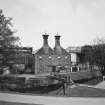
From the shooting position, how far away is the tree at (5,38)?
30.0 meters

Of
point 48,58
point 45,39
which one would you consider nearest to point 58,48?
point 45,39

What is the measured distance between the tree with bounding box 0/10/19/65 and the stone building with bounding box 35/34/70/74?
91.9 feet

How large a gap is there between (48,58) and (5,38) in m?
31.0

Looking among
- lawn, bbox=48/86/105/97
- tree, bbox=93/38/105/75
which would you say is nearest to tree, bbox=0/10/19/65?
lawn, bbox=48/86/105/97

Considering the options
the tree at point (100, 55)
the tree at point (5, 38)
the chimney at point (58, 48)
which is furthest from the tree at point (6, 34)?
the chimney at point (58, 48)

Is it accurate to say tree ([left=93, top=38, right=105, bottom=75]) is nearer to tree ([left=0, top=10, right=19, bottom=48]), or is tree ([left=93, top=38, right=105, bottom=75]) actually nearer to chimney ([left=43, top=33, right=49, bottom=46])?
chimney ([left=43, top=33, right=49, bottom=46])

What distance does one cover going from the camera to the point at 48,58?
6009 cm

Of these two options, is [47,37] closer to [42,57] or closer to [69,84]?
[42,57]

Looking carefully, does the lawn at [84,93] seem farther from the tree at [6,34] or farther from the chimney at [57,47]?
the chimney at [57,47]

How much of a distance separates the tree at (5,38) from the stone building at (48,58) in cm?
2800

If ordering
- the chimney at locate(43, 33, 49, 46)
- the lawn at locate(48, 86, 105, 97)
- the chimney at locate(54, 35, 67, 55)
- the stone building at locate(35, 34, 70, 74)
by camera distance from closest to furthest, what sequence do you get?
1. the lawn at locate(48, 86, 105, 97)
2. the stone building at locate(35, 34, 70, 74)
3. the chimney at locate(54, 35, 67, 55)
4. the chimney at locate(43, 33, 49, 46)

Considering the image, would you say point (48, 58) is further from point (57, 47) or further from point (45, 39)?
point (45, 39)

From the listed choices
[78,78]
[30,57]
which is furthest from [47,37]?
[78,78]

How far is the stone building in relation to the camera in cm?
5844
